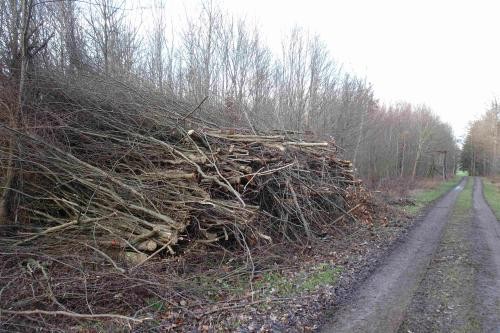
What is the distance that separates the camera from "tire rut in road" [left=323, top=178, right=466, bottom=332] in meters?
4.79

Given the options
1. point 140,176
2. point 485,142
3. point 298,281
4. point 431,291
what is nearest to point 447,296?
point 431,291

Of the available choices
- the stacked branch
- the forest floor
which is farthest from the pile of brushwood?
the forest floor

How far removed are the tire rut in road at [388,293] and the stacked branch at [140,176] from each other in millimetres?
2143

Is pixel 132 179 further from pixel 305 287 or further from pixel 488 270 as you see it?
pixel 488 270

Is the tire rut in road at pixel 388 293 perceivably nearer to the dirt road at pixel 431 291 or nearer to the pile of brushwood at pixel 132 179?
the dirt road at pixel 431 291

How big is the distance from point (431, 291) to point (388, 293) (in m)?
0.71

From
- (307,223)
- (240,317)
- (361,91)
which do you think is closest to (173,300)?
(240,317)

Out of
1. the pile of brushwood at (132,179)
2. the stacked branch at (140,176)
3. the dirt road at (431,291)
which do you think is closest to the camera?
the dirt road at (431,291)

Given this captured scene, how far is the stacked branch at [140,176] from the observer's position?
723cm

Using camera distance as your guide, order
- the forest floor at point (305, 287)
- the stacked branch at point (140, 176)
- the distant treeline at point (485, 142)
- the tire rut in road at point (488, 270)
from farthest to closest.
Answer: the distant treeline at point (485, 142) → the stacked branch at point (140, 176) → the tire rut in road at point (488, 270) → the forest floor at point (305, 287)

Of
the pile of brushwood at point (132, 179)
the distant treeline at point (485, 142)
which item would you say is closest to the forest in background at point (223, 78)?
the pile of brushwood at point (132, 179)

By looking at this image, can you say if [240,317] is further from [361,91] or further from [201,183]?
[361,91]

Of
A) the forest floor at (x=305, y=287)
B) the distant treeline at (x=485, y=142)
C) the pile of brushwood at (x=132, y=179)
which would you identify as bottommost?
the forest floor at (x=305, y=287)

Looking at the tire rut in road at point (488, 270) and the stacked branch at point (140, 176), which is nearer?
the tire rut in road at point (488, 270)
